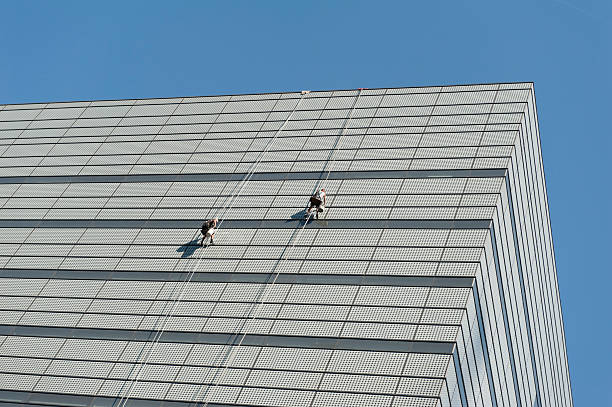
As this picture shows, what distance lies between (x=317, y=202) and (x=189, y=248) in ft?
23.5

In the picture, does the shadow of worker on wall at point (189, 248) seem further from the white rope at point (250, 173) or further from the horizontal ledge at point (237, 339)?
the horizontal ledge at point (237, 339)

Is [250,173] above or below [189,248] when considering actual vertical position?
above

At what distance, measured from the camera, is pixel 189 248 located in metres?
47.3

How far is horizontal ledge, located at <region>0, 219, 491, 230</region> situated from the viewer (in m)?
44.5

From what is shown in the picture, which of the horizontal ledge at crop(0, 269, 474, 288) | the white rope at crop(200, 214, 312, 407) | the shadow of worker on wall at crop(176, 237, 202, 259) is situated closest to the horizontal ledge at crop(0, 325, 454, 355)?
the white rope at crop(200, 214, 312, 407)

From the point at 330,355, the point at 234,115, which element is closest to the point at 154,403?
the point at 330,355

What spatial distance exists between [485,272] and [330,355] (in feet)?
29.7

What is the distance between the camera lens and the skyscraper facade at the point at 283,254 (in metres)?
39.1

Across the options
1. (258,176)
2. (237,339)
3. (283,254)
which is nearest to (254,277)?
(283,254)

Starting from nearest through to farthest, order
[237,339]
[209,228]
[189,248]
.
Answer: [237,339]
[209,228]
[189,248]

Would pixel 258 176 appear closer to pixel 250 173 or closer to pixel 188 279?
pixel 250 173

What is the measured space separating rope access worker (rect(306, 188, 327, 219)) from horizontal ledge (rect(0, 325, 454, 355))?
27.9 ft

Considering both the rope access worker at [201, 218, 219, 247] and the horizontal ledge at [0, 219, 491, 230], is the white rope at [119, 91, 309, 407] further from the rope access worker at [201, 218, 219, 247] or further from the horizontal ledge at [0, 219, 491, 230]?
the horizontal ledge at [0, 219, 491, 230]

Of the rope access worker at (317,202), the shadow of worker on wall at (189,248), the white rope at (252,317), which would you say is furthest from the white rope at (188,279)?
the rope access worker at (317,202)
